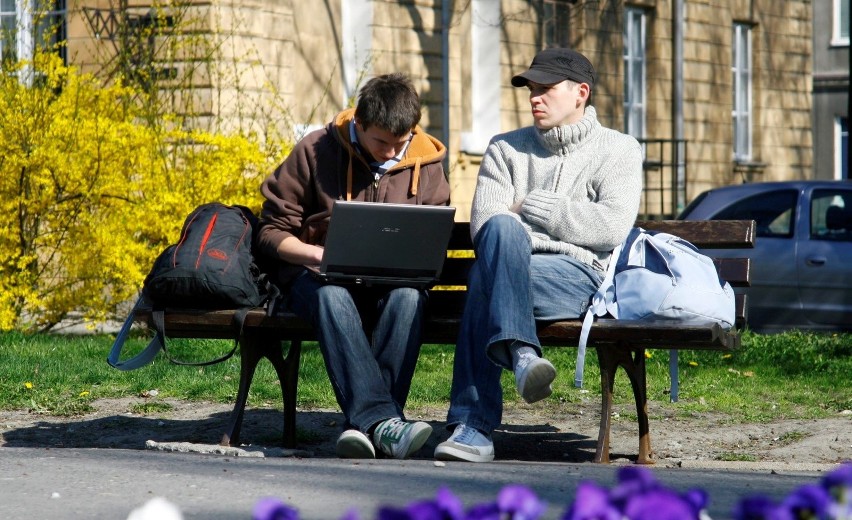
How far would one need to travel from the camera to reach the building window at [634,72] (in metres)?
23.1

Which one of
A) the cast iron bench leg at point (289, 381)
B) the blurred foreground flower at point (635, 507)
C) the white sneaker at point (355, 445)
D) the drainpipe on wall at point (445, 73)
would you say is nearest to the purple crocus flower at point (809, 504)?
the blurred foreground flower at point (635, 507)

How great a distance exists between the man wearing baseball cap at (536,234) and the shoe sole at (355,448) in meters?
0.26

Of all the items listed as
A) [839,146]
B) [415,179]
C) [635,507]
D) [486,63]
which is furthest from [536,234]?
[839,146]

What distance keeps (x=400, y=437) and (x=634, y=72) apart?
18.8 meters

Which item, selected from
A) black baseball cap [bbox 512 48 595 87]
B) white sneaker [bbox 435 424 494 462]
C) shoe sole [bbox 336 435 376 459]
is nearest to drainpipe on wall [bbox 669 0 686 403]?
black baseball cap [bbox 512 48 595 87]

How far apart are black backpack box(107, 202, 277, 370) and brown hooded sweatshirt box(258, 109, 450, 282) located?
0.11 meters

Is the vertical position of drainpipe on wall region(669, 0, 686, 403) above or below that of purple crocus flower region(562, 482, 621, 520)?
above

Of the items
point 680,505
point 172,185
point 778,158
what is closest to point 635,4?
point 778,158

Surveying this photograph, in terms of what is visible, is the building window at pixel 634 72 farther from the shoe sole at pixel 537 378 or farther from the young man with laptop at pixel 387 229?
the shoe sole at pixel 537 378

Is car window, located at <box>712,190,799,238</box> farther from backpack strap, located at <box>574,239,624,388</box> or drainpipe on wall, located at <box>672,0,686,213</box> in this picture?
drainpipe on wall, located at <box>672,0,686,213</box>

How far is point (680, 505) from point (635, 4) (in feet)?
71.6

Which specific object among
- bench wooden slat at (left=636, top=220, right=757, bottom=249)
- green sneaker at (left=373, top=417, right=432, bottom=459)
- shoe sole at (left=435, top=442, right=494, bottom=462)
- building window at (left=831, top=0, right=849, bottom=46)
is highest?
building window at (left=831, top=0, right=849, bottom=46)

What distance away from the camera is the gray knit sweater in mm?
5629

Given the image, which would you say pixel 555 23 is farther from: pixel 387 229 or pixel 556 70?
pixel 387 229
